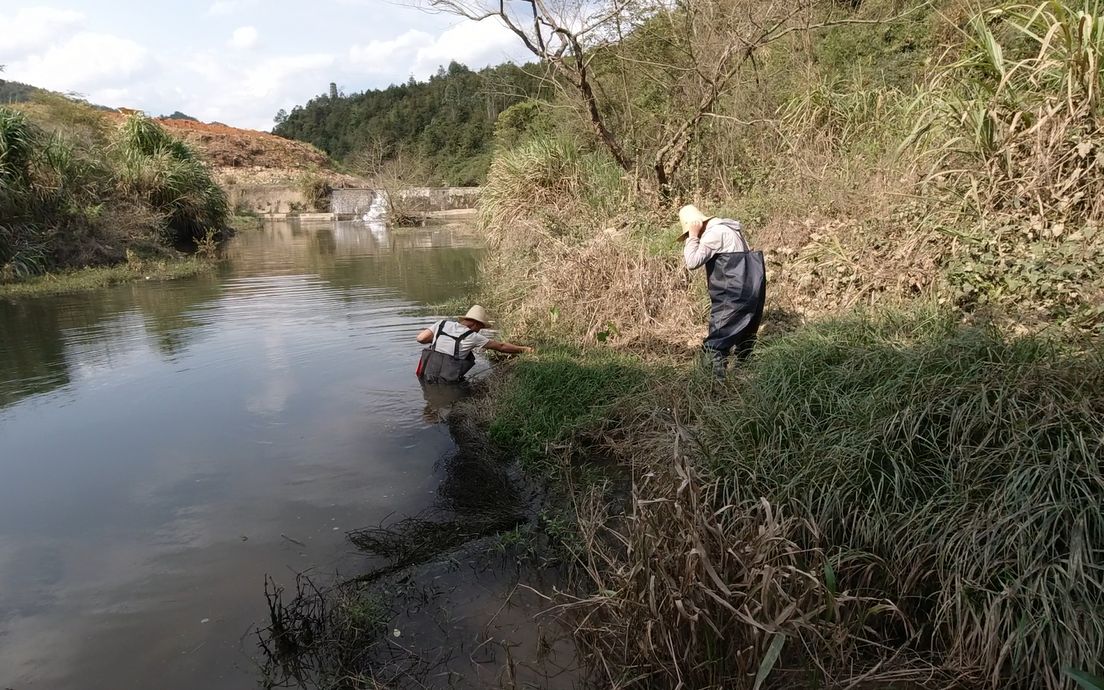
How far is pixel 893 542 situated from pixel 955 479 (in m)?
0.41

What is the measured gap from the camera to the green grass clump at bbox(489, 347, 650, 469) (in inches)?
200

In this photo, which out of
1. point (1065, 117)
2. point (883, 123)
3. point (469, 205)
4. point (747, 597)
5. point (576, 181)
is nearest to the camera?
point (747, 597)

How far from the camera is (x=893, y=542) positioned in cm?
289

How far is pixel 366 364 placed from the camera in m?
7.68

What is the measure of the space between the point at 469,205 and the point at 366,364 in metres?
30.9

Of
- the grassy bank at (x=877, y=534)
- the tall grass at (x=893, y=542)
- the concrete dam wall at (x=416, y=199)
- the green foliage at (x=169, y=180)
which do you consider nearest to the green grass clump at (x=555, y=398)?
the grassy bank at (x=877, y=534)

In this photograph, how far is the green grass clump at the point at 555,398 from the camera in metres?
5.09

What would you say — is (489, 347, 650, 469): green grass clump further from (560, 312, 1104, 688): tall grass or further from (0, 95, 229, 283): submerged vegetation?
(0, 95, 229, 283): submerged vegetation

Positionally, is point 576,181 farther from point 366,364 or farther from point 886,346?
point 886,346

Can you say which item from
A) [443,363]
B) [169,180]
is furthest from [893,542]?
[169,180]

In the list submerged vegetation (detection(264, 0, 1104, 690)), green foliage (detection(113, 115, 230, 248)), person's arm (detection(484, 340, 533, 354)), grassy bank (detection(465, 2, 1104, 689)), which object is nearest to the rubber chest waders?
submerged vegetation (detection(264, 0, 1104, 690))

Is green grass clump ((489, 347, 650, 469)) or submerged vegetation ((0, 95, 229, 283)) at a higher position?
submerged vegetation ((0, 95, 229, 283))

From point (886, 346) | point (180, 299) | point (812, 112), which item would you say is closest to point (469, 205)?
point (180, 299)

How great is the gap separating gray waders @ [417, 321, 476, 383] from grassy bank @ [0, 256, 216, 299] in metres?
9.42
